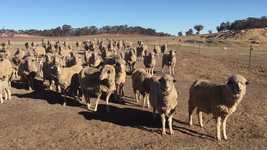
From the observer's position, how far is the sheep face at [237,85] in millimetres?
13242

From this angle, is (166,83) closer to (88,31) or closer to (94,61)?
(94,61)

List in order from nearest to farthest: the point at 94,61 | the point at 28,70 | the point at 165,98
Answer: the point at 165,98 → the point at 28,70 → the point at 94,61

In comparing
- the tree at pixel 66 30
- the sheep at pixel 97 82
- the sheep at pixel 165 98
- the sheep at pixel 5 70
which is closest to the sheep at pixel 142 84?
the sheep at pixel 97 82

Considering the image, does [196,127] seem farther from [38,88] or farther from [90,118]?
[38,88]

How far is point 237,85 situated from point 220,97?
0.97m

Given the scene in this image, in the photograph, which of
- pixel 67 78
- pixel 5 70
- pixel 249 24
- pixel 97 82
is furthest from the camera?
pixel 249 24

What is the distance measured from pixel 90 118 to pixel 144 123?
194 centimetres

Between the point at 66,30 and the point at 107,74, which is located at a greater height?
the point at 107,74

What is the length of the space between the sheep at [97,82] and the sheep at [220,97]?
3780 mm

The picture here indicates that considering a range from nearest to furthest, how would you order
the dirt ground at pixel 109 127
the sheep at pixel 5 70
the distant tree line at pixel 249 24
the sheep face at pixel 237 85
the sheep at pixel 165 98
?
1. the sheep face at pixel 237 85
2. the dirt ground at pixel 109 127
3. the sheep at pixel 165 98
4. the sheep at pixel 5 70
5. the distant tree line at pixel 249 24

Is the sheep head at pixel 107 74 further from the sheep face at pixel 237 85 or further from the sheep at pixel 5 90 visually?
the sheep face at pixel 237 85

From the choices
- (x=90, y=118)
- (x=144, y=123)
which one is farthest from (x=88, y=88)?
(x=144, y=123)

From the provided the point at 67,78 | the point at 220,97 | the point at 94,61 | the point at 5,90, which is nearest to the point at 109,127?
the point at 220,97

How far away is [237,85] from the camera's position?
13273mm
